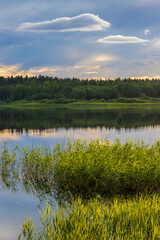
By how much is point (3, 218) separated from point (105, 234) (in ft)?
22.5

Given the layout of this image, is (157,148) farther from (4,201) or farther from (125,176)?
(4,201)

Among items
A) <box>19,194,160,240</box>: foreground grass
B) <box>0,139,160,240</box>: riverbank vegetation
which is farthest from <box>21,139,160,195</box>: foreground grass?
<box>19,194,160,240</box>: foreground grass

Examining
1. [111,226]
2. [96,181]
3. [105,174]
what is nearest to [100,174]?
[105,174]

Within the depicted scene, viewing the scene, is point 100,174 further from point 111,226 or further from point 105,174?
point 111,226

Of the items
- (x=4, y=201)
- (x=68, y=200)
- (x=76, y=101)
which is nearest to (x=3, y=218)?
(x=4, y=201)

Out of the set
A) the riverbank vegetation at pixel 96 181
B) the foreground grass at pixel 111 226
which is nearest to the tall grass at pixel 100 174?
the riverbank vegetation at pixel 96 181

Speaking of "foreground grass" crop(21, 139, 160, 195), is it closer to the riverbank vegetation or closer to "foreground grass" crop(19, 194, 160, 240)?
the riverbank vegetation

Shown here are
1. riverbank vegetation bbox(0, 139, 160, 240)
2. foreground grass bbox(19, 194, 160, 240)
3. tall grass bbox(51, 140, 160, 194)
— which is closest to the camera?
foreground grass bbox(19, 194, 160, 240)

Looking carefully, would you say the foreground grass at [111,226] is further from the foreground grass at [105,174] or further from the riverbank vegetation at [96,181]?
the foreground grass at [105,174]

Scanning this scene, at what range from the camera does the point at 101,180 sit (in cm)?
1549

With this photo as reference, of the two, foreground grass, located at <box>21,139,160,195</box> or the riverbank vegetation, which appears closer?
the riverbank vegetation

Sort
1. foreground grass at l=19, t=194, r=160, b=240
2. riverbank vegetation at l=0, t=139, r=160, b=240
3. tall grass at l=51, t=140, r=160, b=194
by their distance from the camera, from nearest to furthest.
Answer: foreground grass at l=19, t=194, r=160, b=240
riverbank vegetation at l=0, t=139, r=160, b=240
tall grass at l=51, t=140, r=160, b=194

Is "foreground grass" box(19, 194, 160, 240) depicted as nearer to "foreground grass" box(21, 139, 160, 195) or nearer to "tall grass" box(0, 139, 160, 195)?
"tall grass" box(0, 139, 160, 195)

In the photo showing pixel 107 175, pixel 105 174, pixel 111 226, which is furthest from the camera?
pixel 105 174
